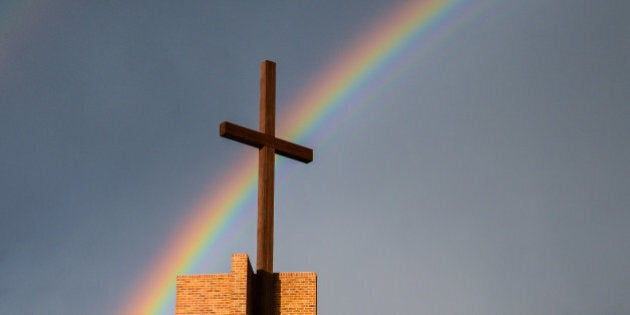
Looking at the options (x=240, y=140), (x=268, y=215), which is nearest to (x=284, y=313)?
(x=268, y=215)

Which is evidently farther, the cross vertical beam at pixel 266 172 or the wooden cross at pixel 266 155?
the cross vertical beam at pixel 266 172

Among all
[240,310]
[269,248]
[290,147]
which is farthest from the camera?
[290,147]

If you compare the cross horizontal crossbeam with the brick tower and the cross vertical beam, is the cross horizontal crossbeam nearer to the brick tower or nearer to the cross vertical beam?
the brick tower

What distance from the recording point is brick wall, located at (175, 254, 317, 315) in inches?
622

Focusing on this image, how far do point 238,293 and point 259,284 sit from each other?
31.0 inches

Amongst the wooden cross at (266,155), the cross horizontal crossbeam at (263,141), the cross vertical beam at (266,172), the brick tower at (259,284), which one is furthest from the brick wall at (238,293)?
the cross horizontal crossbeam at (263,141)

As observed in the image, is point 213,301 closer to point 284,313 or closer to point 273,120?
point 284,313

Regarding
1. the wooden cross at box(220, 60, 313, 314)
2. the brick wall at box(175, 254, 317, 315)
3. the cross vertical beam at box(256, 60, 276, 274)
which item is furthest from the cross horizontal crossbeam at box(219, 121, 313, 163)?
the brick wall at box(175, 254, 317, 315)

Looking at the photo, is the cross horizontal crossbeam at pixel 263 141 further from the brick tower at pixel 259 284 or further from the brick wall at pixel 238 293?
the brick wall at pixel 238 293

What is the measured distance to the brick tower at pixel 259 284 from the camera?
625 inches

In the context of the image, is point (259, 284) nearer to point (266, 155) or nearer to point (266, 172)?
A: point (266, 172)

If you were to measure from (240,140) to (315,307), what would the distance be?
306 centimetres

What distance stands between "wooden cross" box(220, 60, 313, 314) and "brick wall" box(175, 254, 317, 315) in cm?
19

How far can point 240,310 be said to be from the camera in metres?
15.8
